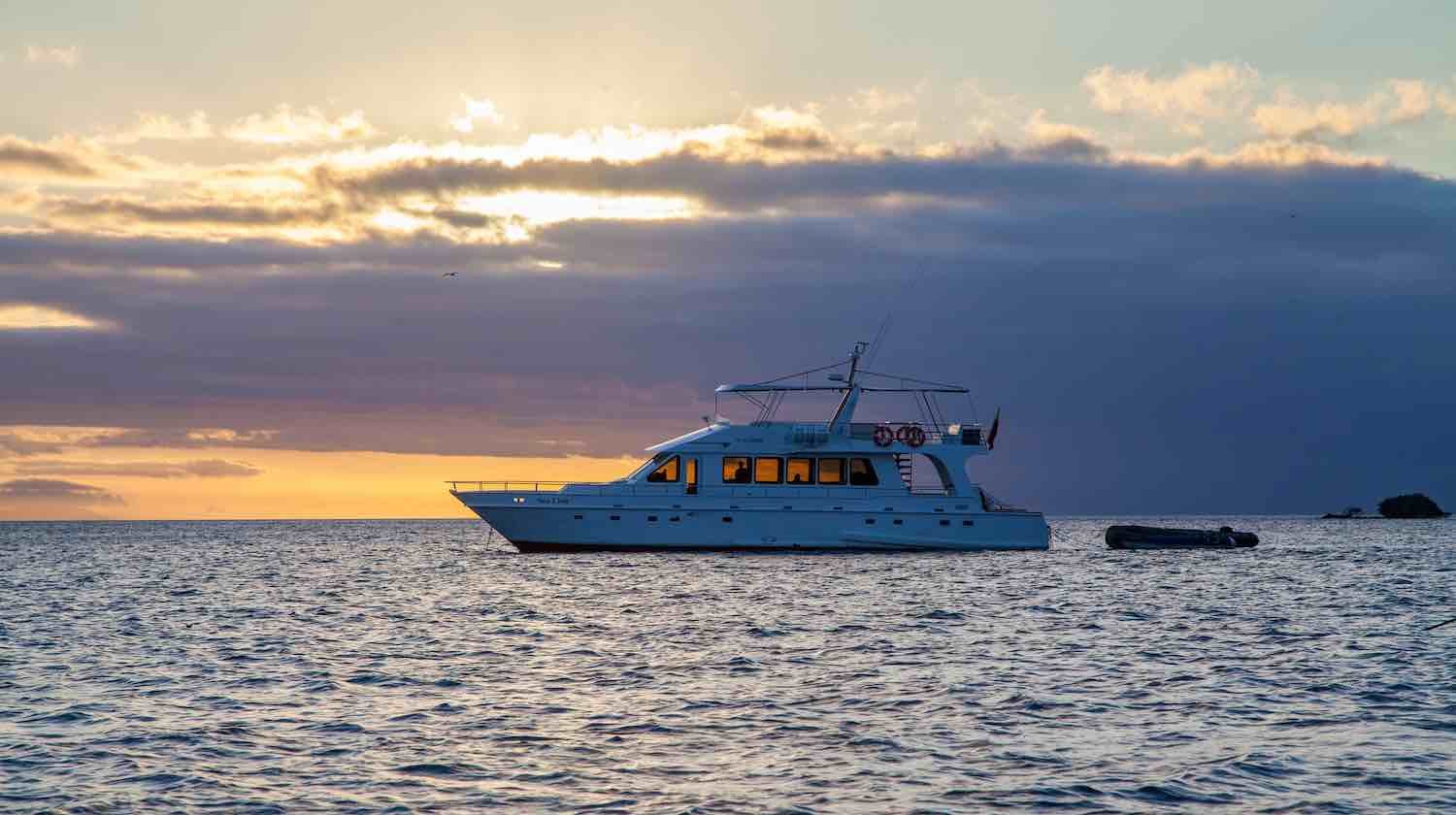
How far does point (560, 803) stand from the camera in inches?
513

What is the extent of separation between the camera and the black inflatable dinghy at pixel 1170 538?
256 ft

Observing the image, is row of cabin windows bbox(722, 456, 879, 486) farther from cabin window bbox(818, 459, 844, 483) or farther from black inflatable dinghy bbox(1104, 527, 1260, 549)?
black inflatable dinghy bbox(1104, 527, 1260, 549)

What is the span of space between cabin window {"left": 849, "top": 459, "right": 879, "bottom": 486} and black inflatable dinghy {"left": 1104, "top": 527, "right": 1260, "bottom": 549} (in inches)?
1134

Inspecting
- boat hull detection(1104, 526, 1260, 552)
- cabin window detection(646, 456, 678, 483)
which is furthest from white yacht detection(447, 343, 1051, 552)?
boat hull detection(1104, 526, 1260, 552)

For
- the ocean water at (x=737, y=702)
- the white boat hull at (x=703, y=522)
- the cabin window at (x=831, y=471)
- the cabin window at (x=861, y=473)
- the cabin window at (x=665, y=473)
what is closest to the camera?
the ocean water at (x=737, y=702)

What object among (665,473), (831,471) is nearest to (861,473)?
(831,471)

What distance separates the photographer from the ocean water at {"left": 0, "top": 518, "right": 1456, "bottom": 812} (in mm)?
13641

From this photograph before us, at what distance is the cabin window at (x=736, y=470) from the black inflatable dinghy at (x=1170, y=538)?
32.7 metres

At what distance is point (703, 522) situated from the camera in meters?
53.1

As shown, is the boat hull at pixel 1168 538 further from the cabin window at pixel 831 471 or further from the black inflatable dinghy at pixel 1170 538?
the cabin window at pixel 831 471

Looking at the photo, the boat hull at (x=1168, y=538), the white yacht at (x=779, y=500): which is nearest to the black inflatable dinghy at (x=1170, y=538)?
the boat hull at (x=1168, y=538)

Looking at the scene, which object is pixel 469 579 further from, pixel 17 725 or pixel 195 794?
pixel 195 794

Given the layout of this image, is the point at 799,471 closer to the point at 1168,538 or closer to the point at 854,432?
the point at 854,432

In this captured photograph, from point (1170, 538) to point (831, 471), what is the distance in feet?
108
